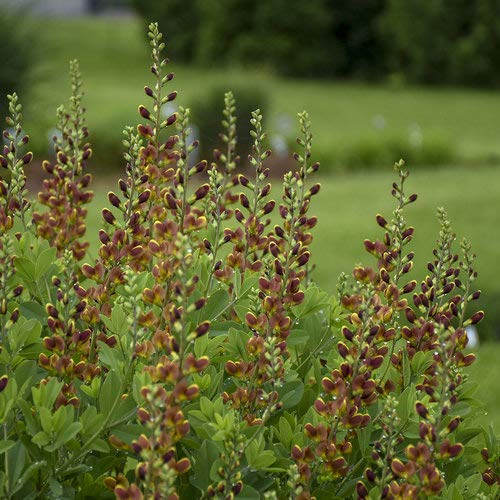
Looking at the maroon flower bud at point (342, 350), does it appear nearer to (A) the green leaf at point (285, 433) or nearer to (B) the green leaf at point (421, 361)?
(A) the green leaf at point (285, 433)

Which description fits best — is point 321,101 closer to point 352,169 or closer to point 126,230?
point 352,169

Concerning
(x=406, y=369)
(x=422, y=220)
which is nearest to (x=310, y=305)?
(x=406, y=369)

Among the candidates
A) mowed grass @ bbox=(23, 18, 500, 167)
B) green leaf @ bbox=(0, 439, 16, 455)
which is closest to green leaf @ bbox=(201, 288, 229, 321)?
green leaf @ bbox=(0, 439, 16, 455)

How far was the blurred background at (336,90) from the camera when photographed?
9.92 metres

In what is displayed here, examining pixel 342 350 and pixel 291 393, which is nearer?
pixel 342 350

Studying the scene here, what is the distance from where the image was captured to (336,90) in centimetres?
2055

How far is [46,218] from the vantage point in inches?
100.0

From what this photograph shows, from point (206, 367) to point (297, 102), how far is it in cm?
1682

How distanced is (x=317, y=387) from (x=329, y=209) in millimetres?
8148

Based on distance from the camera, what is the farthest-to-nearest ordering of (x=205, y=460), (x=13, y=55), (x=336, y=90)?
(x=336, y=90) → (x=13, y=55) → (x=205, y=460)

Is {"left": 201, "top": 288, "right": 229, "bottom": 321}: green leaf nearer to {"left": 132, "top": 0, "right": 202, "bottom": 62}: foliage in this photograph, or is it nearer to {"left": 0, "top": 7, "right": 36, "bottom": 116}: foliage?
{"left": 0, "top": 7, "right": 36, "bottom": 116}: foliage

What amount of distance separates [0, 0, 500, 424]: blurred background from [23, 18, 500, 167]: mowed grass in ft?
0.12

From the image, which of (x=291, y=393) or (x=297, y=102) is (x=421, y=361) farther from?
(x=297, y=102)

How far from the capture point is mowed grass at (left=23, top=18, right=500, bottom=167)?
12.4 meters
